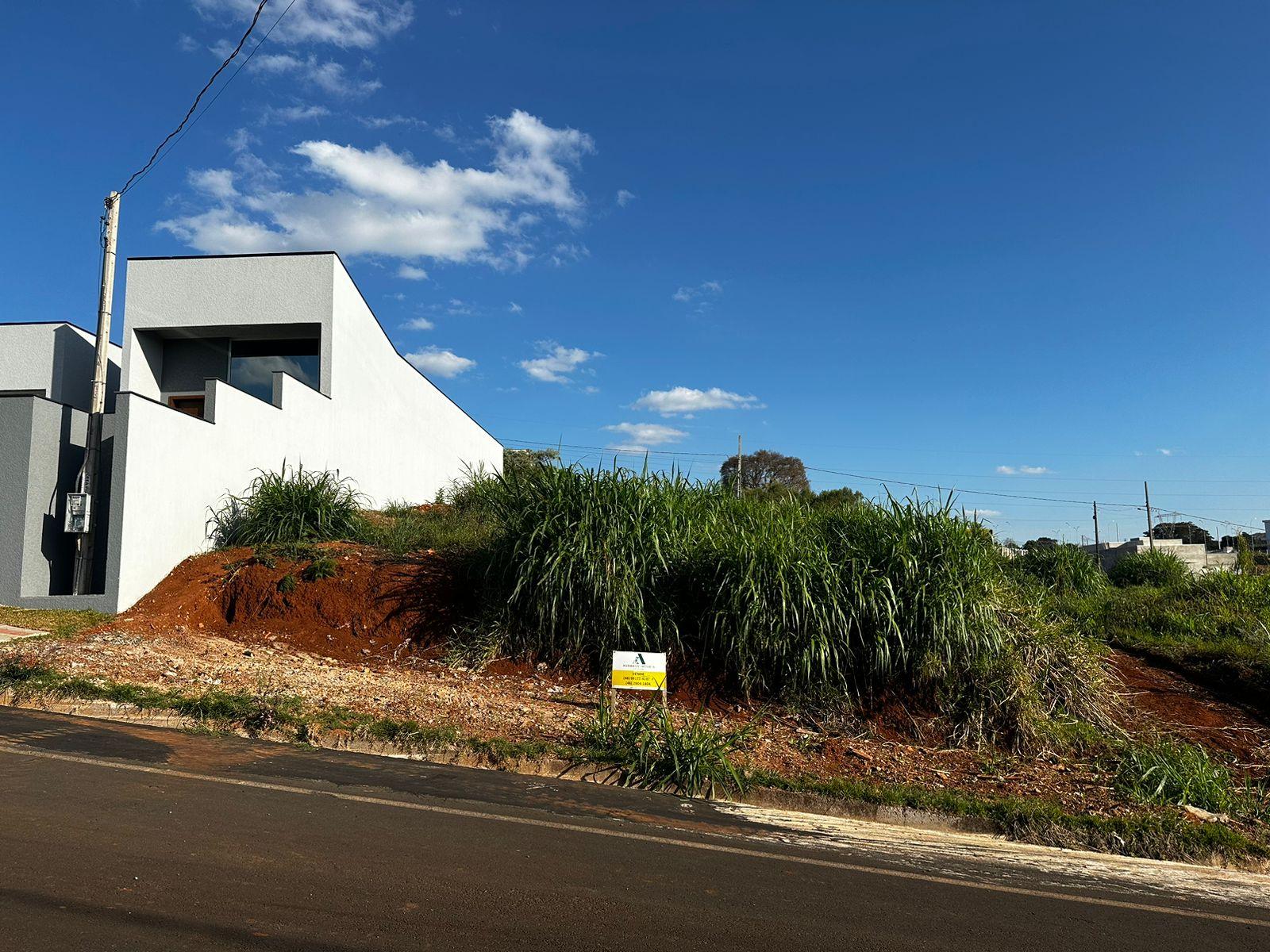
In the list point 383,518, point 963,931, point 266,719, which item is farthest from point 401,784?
point 383,518

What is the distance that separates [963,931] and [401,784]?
12.3 feet

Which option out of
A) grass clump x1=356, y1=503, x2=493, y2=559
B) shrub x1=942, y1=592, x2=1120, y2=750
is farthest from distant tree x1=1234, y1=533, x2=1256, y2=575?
grass clump x1=356, y1=503, x2=493, y2=559

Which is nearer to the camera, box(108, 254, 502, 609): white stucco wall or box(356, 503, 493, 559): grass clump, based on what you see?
box(108, 254, 502, 609): white stucco wall

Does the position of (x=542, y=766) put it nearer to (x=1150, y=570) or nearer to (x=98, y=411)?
(x=98, y=411)

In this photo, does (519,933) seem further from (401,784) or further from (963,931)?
(401,784)

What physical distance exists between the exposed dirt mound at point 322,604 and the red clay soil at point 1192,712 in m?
8.14

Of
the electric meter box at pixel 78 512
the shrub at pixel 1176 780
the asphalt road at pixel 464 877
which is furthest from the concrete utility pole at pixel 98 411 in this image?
the shrub at pixel 1176 780

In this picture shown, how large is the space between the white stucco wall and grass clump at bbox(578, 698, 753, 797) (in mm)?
8503

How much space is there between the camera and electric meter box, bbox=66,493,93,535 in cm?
1222

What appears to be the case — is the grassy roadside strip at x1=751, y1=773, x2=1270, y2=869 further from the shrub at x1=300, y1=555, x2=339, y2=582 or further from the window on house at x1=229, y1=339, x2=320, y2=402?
the window on house at x1=229, y1=339, x2=320, y2=402

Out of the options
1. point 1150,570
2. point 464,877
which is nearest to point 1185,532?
point 1150,570

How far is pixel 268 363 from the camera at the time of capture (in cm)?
1930

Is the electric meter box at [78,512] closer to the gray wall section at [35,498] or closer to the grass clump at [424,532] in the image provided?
the gray wall section at [35,498]

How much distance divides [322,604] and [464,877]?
7.74 meters
